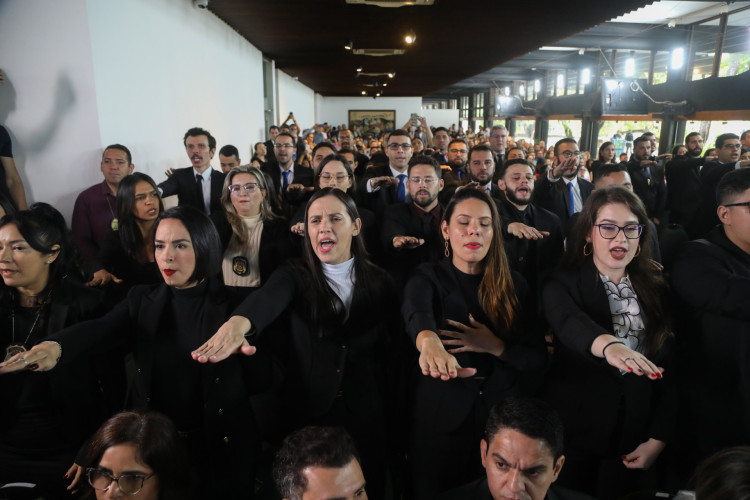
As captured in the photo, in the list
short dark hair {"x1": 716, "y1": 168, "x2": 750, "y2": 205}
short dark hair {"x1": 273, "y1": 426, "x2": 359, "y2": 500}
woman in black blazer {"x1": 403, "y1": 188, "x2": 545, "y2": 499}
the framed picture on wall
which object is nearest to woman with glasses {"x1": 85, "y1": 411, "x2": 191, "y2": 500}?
short dark hair {"x1": 273, "y1": 426, "x2": 359, "y2": 500}

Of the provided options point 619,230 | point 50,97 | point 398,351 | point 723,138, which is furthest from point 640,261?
point 723,138

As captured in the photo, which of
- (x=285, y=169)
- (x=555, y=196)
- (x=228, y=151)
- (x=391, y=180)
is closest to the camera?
(x=391, y=180)

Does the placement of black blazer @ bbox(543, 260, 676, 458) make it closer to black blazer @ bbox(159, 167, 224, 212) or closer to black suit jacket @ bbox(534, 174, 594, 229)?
black suit jacket @ bbox(534, 174, 594, 229)

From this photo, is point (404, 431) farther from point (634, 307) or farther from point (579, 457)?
point (634, 307)

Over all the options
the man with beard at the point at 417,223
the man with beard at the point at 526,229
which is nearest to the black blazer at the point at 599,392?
the man with beard at the point at 526,229

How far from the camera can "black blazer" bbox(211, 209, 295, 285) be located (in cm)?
292

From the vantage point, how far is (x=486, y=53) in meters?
9.74

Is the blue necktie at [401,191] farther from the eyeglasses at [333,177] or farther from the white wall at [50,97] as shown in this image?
the white wall at [50,97]

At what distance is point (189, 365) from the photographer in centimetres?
190

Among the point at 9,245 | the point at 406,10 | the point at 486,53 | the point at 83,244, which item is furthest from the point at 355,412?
the point at 486,53

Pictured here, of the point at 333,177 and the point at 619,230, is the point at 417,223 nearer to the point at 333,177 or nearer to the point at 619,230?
the point at 333,177

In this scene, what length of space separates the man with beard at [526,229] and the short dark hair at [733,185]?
0.91 meters

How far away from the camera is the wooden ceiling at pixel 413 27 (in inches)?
233

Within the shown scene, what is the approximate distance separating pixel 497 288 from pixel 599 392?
611 mm
